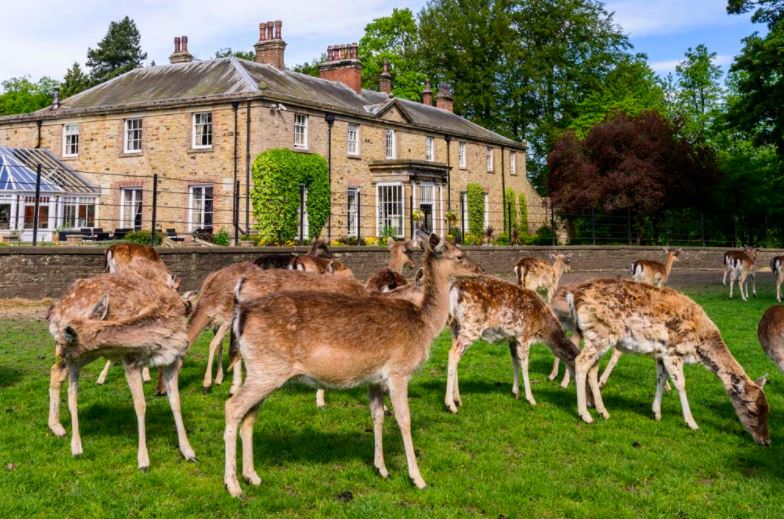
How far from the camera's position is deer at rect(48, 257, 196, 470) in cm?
672

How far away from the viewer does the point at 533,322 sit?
32.5 feet

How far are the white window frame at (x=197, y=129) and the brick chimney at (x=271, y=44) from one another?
280 inches

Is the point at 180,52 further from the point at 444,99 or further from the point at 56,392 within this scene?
the point at 56,392

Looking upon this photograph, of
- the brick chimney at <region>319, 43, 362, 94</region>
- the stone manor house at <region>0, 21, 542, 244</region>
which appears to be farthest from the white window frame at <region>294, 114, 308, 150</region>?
the brick chimney at <region>319, 43, 362, 94</region>

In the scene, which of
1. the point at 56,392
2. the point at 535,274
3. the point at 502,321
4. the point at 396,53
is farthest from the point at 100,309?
the point at 396,53

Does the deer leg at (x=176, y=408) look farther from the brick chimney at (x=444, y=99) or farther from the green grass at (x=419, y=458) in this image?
the brick chimney at (x=444, y=99)

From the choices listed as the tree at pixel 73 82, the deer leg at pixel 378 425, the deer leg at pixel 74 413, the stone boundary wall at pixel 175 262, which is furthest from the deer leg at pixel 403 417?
the tree at pixel 73 82

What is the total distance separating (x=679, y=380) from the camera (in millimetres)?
8719

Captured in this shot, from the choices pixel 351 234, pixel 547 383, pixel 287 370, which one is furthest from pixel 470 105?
pixel 287 370

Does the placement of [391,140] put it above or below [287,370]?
above

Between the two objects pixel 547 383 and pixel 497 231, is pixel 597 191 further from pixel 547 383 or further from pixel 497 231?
pixel 547 383

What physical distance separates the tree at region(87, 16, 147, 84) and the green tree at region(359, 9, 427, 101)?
31532 mm

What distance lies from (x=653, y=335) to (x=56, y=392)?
22.7 feet

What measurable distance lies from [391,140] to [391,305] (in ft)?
121
